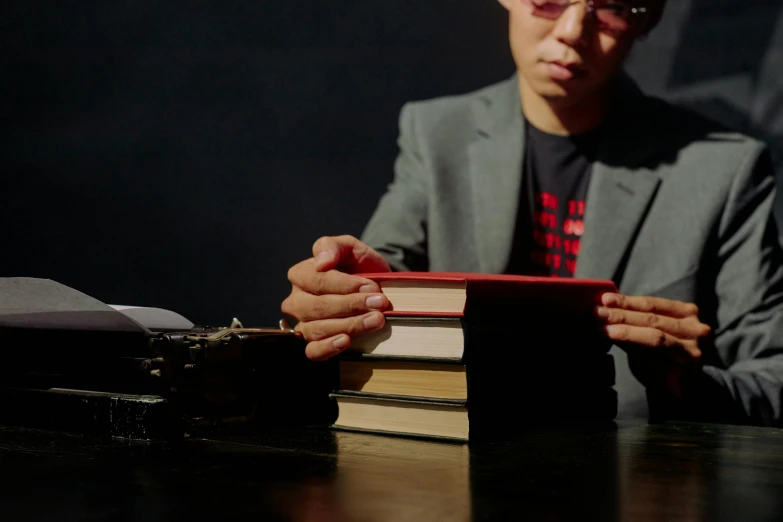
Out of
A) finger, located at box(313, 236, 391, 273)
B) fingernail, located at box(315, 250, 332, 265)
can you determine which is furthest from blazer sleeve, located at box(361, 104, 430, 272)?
fingernail, located at box(315, 250, 332, 265)

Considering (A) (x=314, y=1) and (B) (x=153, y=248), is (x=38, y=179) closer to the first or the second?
(B) (x=153, y=248)

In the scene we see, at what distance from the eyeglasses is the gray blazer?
122mm

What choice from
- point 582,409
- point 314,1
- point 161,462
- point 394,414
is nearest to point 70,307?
point 161,462

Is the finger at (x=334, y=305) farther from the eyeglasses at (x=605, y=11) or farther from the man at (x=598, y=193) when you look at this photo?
the eyeglasses at (x=605, y=11)

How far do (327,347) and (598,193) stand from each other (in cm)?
93

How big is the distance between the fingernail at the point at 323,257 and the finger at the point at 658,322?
12.9 inches

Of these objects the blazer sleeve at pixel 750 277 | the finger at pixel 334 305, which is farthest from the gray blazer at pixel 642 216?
the finger at pixel 334 305

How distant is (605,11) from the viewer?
1.55 meters

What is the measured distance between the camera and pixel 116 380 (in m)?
0.79

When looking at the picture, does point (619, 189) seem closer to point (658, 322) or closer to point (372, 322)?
point (658, 322)

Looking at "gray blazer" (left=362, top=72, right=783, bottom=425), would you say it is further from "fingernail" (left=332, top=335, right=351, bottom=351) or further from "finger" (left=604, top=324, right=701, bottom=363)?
"fingernail" (left=332, top=335, right=351, bottom=351)

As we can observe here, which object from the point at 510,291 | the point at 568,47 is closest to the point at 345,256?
the point at 510,291

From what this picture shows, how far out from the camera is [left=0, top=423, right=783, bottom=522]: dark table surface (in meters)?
0.48

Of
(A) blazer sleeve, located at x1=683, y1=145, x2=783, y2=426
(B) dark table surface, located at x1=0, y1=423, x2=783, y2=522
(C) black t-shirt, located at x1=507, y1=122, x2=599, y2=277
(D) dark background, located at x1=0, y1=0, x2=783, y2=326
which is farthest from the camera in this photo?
(D) dark background, located at x1=0, y1=0, x2=783, y2=326
